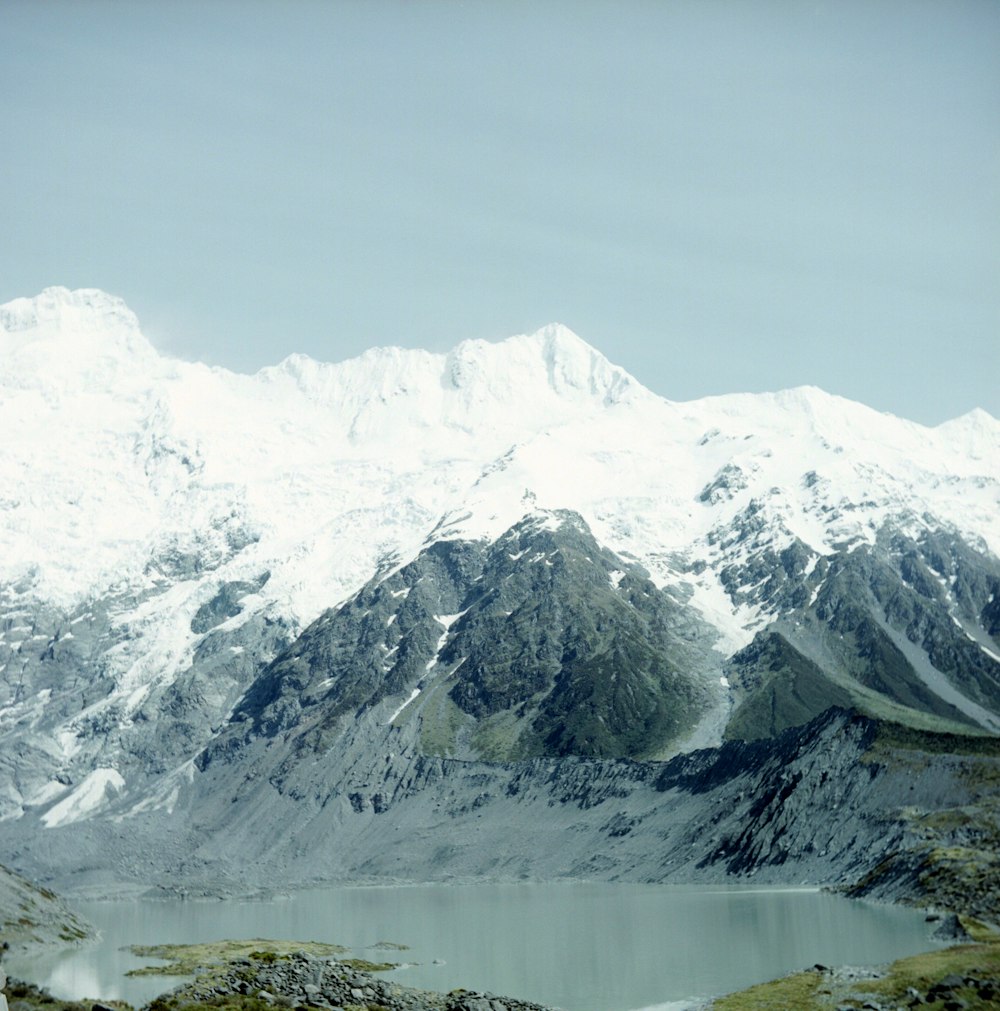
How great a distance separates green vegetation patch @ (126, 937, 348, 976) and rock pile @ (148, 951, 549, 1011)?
18.2 metres

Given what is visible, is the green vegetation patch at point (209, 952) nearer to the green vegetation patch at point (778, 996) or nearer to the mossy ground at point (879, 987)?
the green vegetation patch at point (778, 996)

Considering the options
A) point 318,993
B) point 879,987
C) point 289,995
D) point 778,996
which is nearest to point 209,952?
point 318,993

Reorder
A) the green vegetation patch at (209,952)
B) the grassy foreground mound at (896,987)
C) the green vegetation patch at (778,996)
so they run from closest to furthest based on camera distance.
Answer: the grassy foreground mound at (896,987) < the green vegetation patch at (778,996) < the green vegetation patch at (209,952)

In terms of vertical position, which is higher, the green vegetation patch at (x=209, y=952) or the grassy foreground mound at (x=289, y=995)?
the grassy foreground mound at (x=289, y=995)

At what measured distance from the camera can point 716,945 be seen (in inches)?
5704

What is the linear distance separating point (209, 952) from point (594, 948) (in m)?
40.2

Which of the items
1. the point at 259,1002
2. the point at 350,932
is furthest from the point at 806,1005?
the point at 350,932

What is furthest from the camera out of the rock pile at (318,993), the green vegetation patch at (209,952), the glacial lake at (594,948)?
the green vegetation patch at (209,952)

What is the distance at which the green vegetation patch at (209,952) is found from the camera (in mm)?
133275

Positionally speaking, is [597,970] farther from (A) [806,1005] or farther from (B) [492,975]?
(A) [806,1005]

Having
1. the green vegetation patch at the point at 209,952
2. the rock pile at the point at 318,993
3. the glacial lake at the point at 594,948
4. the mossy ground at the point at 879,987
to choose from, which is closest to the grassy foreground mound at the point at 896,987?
the mossy ground at the point at 879,987

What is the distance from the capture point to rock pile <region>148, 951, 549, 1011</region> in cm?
9444

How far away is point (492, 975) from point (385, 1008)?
1283 inches

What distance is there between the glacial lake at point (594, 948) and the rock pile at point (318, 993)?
32.7 ft
